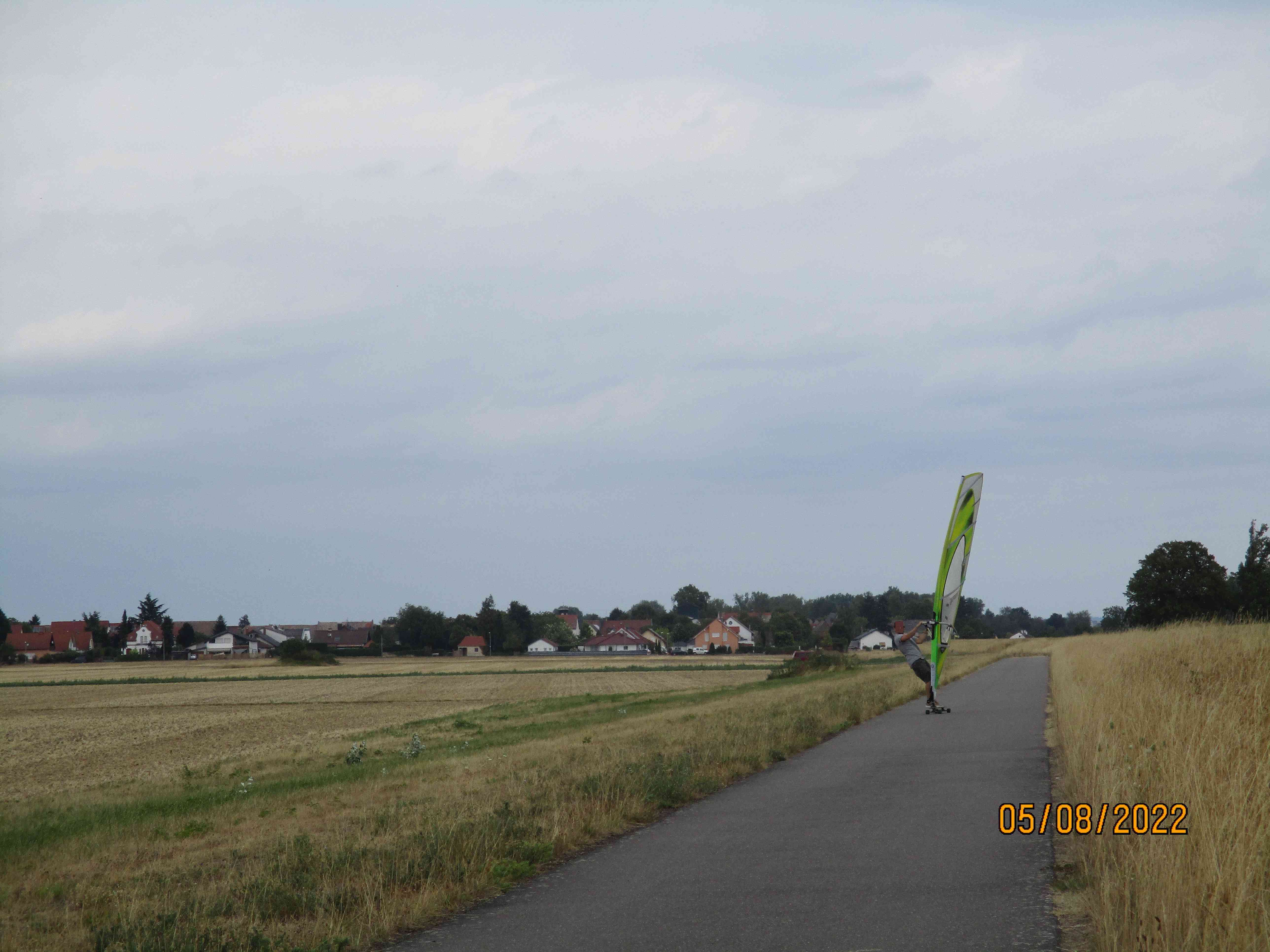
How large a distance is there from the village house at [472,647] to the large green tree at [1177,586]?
102 m

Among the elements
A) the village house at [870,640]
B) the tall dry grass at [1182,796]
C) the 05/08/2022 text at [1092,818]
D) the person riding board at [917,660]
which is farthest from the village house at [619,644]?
the 05/08/2022 text at [1092,818]

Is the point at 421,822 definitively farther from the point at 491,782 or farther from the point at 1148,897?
the point at 1148,897

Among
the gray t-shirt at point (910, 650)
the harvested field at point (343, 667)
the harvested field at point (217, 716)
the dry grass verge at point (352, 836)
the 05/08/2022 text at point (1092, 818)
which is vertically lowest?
the harvested field at point (343, 667)

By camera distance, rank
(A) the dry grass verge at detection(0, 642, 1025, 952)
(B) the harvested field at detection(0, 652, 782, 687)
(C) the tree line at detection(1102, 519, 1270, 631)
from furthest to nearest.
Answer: (B) the harvested field at detection(0, 652, 782, 687)
(C) the tree line at detection(1102, 519, 1270, 631)
(A) the dry grass verge at detection(0, 642, 1025, 952)

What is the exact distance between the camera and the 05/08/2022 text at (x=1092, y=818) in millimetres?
6418

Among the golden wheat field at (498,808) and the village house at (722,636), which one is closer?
the golden wheat field at (498,808)

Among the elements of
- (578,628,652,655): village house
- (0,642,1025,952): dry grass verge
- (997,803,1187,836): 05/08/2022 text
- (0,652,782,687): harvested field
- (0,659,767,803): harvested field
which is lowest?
(578,628,652,655): village house

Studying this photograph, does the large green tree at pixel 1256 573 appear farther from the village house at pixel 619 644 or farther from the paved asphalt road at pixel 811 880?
the village house at pixel 619 644

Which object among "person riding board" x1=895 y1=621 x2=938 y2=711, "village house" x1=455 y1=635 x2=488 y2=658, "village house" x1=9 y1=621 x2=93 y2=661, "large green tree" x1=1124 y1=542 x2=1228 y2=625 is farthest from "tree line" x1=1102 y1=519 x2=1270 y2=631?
"village house" x1=9 y1=621 x2=93 y2=661

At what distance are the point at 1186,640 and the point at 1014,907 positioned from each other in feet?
39.4

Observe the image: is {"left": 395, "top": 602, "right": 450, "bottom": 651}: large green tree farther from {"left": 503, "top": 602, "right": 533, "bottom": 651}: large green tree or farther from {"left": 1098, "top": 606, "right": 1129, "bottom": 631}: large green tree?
{"left": 1098, "top": 606, "right": 1129, "bottom": 631}: large green tree

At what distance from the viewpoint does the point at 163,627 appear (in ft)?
524

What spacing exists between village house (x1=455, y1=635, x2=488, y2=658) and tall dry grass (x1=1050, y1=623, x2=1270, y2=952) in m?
147

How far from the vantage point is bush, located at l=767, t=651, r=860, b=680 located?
52469 mm
